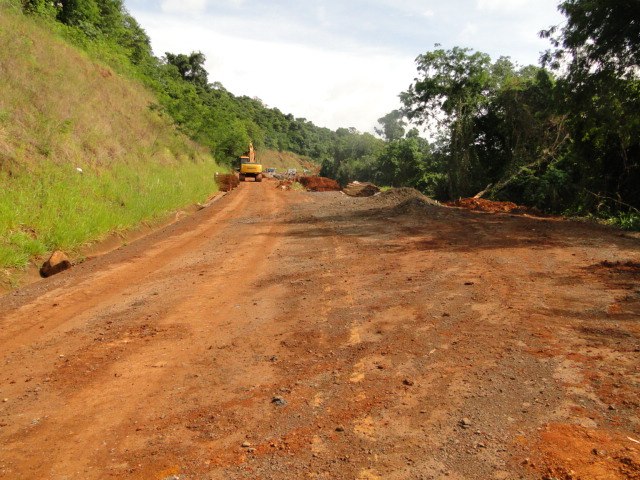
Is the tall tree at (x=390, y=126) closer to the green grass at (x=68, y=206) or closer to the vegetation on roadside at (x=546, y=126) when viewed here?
the vegetation on roadside at (x=546, y=126)

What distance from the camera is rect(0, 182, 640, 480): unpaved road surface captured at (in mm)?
2918

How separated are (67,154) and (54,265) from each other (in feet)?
17.4

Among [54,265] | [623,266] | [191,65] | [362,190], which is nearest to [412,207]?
[623,266]

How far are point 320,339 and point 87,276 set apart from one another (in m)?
5.00

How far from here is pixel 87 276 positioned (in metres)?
7.99

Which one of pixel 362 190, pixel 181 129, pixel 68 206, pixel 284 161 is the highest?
pixel 181 129

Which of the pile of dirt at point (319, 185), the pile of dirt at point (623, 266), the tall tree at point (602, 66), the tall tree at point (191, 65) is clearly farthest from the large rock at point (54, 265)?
the tall tree at point (191, 65)

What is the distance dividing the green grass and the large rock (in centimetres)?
34

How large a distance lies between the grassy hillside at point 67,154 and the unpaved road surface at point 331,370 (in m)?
2.23

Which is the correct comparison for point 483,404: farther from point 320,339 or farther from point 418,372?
point 320,339

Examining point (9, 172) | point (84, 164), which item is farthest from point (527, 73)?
point (9, 172)

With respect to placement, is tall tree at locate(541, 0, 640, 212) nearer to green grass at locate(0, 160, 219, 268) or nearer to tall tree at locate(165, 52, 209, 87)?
green grass at locate(0, 160, 219, 268)

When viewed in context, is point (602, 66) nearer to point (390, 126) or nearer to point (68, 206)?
point (68, 206)

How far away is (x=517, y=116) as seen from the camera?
2552 cm
